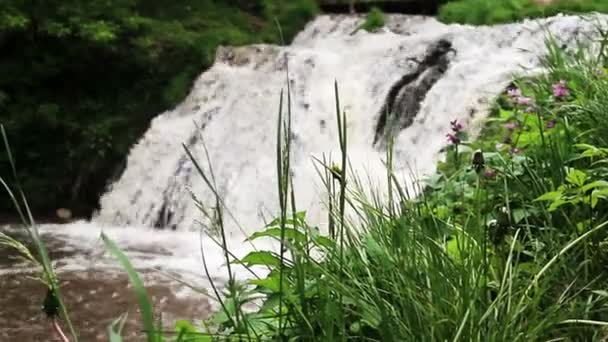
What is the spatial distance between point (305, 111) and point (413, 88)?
42.8 inches

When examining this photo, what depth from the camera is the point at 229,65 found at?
327 inches

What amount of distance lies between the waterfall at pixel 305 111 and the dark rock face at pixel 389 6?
151cm

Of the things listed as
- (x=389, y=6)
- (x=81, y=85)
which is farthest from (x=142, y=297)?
(x=389, y=6)

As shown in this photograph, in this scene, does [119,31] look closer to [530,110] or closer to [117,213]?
[117,213]

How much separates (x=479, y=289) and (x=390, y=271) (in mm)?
174

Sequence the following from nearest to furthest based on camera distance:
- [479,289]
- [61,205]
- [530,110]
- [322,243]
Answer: [479,289] < [322,243] < [530,110] < [61,205]

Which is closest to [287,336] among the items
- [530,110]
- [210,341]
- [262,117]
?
[210,341]

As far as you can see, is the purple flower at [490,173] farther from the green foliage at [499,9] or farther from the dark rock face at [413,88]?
the green foliage at [499,9]

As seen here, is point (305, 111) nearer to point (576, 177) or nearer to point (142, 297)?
point (576, 177)

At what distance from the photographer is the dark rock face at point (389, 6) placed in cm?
983


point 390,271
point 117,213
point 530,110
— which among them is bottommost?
point 117,213

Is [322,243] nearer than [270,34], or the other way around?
[322,243]

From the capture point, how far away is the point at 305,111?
23.0 ft

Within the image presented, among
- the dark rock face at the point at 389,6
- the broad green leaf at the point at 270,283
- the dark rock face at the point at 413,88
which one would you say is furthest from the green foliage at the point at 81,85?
the broad green leaf at the point at 270,283
